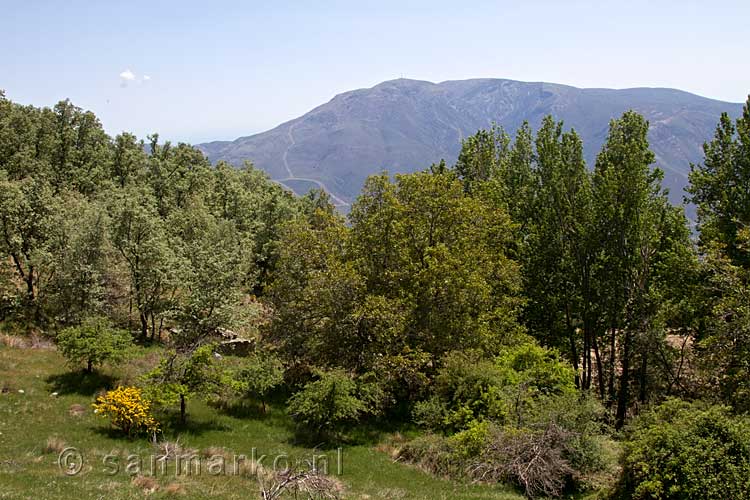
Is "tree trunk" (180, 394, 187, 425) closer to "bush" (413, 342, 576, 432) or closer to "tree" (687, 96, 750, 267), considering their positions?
"bush" (413, 342, 576, 432)

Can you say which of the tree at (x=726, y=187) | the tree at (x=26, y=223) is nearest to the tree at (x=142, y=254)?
the tree at (x=26, y=223)

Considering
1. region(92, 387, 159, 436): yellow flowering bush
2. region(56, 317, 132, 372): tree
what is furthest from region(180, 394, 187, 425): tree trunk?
region(56, 317, 132, 372): tree

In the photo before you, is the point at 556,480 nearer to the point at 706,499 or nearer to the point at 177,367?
the point at 706,499

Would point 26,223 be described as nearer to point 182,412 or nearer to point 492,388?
point 182,412

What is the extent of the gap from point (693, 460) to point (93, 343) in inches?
1049

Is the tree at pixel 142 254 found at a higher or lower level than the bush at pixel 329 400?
higher

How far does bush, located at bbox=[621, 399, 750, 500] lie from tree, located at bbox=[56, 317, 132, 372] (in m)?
24.4

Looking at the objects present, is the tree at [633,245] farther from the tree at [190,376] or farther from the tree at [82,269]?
the tree at [82,269]

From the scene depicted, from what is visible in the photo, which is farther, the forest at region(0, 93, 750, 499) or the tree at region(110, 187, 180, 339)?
the tree at region(110, 187, 180, 339)

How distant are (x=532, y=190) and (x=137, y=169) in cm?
5531

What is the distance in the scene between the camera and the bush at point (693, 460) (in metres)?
14.0

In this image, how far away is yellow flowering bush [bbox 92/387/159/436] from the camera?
21859 mm

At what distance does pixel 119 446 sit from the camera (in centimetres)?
2067

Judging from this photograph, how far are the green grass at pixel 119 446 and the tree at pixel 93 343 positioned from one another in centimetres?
167
